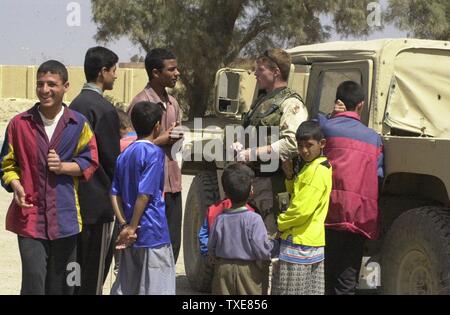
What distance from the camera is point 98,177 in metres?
5.76

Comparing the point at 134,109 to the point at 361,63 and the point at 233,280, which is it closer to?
the point at 233,280

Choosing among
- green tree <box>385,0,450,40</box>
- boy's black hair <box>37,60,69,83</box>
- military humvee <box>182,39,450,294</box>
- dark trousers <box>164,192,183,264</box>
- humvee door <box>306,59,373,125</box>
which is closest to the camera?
boy's black hair <box>37,60,69,83</box>

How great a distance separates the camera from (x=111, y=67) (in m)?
6.00

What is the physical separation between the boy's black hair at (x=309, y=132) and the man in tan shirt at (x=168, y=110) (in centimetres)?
87

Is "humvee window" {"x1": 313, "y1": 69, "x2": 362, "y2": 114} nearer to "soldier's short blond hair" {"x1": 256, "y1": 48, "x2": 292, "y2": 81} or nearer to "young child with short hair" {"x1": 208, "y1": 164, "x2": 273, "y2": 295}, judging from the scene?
"soldier's short blond hair" {"x1": 256, "y1": 48, "x2": 292, "y2": 81}

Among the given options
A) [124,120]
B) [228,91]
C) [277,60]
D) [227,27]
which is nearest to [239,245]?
[277,60]

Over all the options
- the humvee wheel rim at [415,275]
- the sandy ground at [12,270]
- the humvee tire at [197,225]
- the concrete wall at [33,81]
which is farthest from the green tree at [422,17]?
the humvee wheel rim at [415,275]

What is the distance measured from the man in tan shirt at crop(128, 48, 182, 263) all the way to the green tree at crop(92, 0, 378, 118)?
26128 millimetres

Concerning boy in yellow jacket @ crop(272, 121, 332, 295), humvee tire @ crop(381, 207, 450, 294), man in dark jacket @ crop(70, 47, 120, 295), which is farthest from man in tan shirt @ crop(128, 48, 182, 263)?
humvee tire @ crop(381, 207, 450, 294)

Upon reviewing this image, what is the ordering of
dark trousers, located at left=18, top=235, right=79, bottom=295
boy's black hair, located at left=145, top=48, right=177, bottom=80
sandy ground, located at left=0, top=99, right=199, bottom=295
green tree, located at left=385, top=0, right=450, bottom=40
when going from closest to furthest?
1. dark trousers, located at left=18, top=235, right=79, bottom=295
2. boy's black hair, located at left=145, top=48, right=177, bottom=80
3. sandy ground, located at left=0, top=99, right=199, bottom=295
4. green tree, located at left=385, top=0, right=450, bottom=40

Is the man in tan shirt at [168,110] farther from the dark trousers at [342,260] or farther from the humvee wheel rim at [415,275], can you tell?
the humvee wheel rim at [415,275]

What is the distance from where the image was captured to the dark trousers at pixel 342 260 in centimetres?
604

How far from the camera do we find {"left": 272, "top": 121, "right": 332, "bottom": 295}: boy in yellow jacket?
564 centimetres
